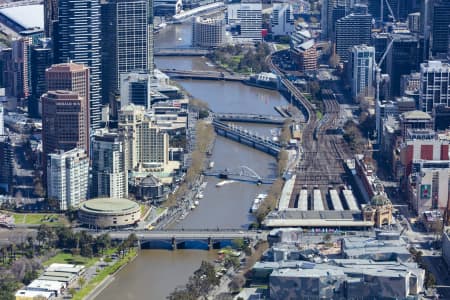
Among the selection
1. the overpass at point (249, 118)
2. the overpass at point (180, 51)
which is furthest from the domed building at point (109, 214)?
the overpass at point (180, 51)

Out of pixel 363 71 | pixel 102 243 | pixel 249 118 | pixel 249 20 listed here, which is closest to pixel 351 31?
pixel 363 71

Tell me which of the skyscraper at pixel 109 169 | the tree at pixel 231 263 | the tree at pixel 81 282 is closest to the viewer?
the tree at pixel 81 282

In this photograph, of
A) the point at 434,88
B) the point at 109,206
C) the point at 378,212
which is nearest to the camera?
the point at 378,212

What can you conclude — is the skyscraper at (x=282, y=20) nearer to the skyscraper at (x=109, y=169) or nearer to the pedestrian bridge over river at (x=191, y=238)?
the skyscraper at (x=109, y=169)

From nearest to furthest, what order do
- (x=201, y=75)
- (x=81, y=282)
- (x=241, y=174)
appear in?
(x=81, y=282) < (x=241, y=174) < (x=201, y=75)

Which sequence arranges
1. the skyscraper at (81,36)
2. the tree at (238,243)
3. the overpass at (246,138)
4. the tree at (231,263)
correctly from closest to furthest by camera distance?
the tree at (231,263) → the tree at (238,243) → the overpass at (246,138) → the skyscraper at (81,36)

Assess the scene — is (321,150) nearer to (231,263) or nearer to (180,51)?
(231,263)

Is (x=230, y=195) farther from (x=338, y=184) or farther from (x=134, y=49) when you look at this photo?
(x=134, y=49)
